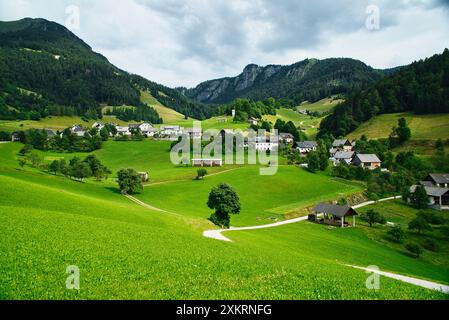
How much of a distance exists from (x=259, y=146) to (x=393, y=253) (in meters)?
107

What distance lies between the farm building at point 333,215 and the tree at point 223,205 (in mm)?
24466

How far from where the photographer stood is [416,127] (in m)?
171

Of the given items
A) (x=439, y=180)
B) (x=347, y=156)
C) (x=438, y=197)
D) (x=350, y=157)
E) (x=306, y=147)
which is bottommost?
(x=438, y=197)

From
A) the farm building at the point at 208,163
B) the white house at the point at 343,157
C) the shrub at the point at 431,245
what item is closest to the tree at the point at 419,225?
the shrub at the point at 431,245

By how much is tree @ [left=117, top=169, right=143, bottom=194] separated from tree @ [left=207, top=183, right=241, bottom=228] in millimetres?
32814

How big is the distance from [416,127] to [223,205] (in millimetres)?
144867

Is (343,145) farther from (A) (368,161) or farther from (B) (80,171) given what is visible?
(B) (80,171)

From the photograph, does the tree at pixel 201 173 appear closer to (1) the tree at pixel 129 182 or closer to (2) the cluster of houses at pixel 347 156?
(1) the tree at pixel 129 182

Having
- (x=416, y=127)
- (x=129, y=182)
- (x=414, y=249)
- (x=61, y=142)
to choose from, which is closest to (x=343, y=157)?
(x=416, y=127)

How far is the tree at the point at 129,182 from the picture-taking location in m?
90.9

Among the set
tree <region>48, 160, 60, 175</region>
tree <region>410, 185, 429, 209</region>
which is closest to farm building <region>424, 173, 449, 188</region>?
tree <region>410, 185, 429, 209</region>

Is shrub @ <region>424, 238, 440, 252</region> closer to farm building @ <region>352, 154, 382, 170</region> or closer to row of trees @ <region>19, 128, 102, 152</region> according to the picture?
farm building @ <region>352, 154, 382, 170</region>

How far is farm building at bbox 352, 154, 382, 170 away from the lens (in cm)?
13619
